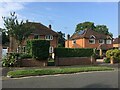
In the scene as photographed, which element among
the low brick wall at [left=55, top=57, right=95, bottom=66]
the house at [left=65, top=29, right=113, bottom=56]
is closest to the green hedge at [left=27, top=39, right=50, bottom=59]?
the low brick wall at [left=55, top=57, right=95, bottom=66]

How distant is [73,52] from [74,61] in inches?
52.2

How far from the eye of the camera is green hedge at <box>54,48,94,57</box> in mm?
36872

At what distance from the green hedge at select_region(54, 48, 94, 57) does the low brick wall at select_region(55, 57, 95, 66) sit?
0.62 m

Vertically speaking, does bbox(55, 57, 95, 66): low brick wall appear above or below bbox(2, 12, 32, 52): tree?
below

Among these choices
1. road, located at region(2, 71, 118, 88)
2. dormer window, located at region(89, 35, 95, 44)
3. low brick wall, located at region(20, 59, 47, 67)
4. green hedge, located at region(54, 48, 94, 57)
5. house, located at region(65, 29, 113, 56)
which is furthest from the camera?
dormer window, located at region(89, 35, 95, 44)

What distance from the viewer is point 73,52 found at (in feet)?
125

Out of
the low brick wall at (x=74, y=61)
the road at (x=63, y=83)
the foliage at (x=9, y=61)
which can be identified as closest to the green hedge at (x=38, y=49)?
the foliage at (x=9, y=61)

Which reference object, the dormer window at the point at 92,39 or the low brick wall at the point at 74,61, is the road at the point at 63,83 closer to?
the low brick wall at the point at 74,61

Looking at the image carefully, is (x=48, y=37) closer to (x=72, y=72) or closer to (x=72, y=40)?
(x=72, y=40)

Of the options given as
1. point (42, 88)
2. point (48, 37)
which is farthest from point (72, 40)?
point (42, 88)

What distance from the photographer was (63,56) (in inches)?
1462

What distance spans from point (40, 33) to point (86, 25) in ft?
196

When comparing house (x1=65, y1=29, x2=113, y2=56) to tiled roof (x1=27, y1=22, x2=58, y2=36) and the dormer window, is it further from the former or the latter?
tiled roof (x1=27, y1=22, x2=58, y2=36)

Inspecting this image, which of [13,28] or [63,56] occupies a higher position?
[13,28]
